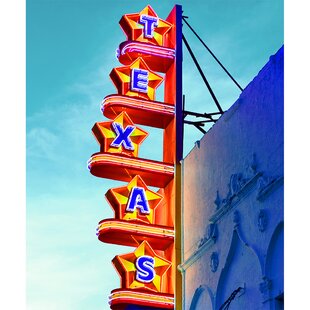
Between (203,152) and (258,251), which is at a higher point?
(203,152)

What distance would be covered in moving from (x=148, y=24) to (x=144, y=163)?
17.7 feet

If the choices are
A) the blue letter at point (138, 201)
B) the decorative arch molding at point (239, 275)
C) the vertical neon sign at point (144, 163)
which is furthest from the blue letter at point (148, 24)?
the decorative arch molding at point (239, 275)

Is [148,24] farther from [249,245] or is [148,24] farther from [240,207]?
[249,245]

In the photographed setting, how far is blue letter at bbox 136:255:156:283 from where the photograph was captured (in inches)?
817

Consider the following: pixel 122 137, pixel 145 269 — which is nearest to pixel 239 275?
pixel 145 269

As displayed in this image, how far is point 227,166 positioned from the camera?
19078 mm

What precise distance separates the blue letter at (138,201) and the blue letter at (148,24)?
5.78 metres

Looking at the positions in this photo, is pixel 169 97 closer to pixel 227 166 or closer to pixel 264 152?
pixel 227 166

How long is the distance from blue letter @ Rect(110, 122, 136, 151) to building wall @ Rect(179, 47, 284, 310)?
197cm

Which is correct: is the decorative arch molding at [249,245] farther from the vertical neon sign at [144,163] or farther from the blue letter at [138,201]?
the blue letter at [138,201]

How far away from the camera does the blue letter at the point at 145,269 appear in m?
20.8
